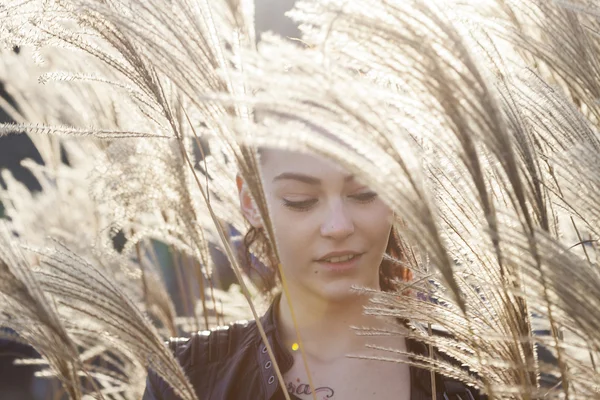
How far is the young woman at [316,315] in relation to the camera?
1.48 meters

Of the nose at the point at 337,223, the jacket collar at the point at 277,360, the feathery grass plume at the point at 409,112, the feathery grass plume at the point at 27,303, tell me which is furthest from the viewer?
the jacket collar at the point at 277,360

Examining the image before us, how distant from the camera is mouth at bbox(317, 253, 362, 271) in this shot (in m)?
1.50

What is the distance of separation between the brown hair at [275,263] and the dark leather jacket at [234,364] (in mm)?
199

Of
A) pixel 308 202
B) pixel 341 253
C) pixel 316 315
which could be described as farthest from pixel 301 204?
pixel 316 315

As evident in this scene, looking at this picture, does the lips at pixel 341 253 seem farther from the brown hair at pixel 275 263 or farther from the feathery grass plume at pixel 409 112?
the feathery grass plume at pixel 409 112

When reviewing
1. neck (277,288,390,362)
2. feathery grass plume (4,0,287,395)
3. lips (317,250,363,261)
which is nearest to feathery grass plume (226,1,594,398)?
feathery grass plume (4,0,287,395)

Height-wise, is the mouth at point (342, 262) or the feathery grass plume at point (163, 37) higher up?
the feathery grass plume at point (163, 37)

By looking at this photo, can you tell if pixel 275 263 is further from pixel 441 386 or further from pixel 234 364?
pixel 441 386

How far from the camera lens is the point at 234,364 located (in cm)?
176

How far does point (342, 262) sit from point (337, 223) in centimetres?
10

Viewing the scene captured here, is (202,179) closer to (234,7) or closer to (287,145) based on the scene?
(234,7)

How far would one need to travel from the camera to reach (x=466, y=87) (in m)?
0.83

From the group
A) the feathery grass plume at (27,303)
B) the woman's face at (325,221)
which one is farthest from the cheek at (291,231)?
the feathery grass plume at (27,303)

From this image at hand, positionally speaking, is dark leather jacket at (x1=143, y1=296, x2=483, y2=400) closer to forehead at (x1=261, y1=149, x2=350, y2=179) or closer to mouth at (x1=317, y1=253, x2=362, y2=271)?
mouth at (x1=317, y1=253, x2=362, y2=271)
